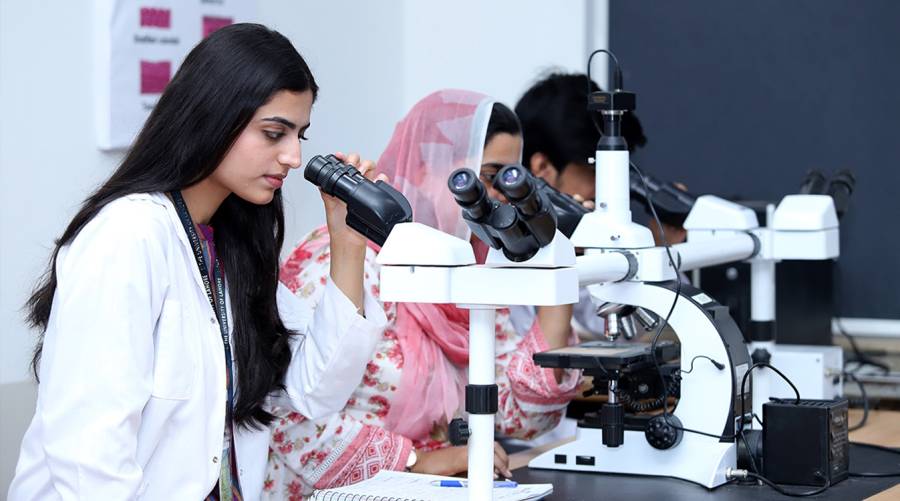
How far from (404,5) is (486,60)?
330mm

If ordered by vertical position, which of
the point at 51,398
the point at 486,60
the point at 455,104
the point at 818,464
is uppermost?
the point at 486,60

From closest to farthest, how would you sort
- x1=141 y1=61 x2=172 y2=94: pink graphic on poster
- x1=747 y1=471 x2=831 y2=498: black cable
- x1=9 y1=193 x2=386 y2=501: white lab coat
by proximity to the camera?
x1=9 y1=193 x2=386 y2=501: white lab coat
x1=747 y1=471 x2=831 y2=498: black cable
x1=141 y1=61 x2=172 y2=94: pink graphic on poster

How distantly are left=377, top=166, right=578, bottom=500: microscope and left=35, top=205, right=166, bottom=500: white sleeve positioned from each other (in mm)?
347

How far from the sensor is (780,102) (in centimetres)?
344

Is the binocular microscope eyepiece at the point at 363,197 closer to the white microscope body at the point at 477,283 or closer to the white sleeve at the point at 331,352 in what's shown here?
the white microscope body at the point at 477,283

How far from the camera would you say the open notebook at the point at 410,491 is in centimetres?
172

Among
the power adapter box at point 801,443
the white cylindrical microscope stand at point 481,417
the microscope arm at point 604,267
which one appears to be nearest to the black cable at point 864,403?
the power adapter box at point 801,443

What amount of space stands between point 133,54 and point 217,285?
3.62 ft

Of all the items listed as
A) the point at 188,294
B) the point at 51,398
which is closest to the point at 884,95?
the point at 188,294

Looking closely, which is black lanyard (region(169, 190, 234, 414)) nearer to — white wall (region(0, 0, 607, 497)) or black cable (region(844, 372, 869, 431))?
white wall (region(0, 0, 607, 497))

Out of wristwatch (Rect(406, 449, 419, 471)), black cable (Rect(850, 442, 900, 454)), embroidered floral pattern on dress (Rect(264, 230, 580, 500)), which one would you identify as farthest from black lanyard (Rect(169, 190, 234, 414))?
black cable (Rect(850, 442, 900, 454))

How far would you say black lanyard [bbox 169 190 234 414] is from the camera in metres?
1.79

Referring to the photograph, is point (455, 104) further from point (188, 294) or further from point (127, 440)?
point (127, 440)

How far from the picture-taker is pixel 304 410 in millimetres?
1983
